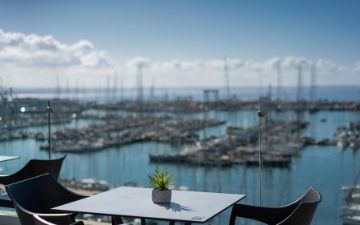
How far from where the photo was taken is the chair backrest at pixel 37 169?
4.55 metres

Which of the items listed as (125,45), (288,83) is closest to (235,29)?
(288,83)

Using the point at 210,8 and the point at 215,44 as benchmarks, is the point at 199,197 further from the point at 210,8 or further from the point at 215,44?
the point at 215,44

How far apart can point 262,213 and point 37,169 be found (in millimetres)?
2159

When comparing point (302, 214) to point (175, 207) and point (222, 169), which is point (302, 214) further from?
point (222, 169)

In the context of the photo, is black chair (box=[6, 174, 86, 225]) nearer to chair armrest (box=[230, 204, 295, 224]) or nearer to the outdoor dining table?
the outdoor dining table

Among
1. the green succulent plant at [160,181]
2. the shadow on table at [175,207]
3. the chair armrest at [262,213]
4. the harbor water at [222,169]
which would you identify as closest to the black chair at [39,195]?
the green succulent plant at [160,181]

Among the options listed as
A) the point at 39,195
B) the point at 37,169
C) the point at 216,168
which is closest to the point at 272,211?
the point at 39,195

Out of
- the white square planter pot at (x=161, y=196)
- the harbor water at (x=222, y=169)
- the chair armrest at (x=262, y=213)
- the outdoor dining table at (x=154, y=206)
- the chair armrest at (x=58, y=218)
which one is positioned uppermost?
the white square planter pot at (x=161, y=196)

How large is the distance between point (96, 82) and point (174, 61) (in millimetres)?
8474

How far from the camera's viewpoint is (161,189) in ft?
10.7

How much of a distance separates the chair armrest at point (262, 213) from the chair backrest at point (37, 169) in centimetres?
172

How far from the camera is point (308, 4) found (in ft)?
94.6

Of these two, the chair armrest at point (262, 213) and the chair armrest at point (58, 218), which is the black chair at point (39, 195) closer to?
the chair armrest at point (58, 218)

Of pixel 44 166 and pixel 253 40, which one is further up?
pixel 253 40
